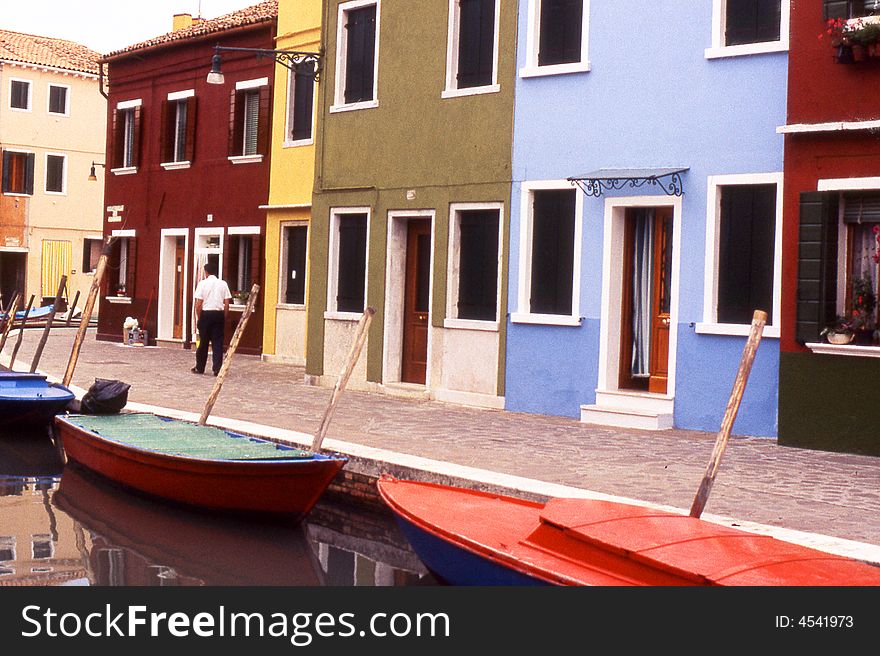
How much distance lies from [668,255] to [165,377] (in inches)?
340

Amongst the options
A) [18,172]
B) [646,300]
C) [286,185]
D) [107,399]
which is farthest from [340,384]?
[18,172]

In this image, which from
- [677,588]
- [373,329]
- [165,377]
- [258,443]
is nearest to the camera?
[677,588]

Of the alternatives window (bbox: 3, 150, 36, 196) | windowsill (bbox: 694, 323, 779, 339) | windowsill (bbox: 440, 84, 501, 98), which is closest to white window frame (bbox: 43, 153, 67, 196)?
window (bbox: 3, 150, 36, 196)

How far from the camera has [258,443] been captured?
12.9 metres

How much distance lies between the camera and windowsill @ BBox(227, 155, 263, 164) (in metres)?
26.5

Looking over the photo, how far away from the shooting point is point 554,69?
56.9 ft

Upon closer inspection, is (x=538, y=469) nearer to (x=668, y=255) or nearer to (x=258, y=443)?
(x=258, y=443)

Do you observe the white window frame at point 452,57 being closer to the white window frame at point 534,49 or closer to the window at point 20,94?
the white window frame at point 534,49

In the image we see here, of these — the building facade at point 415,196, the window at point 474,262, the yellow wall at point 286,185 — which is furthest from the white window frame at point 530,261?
the yellow wall at point 286,185

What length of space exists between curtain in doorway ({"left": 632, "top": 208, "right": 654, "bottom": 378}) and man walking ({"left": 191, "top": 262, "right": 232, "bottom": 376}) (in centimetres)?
797

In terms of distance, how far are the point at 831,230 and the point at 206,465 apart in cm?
662

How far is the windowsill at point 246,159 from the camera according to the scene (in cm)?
2647

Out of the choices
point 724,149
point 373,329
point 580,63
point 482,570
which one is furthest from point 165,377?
point 482,570

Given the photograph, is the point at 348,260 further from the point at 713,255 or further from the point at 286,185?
the point at 713,255
